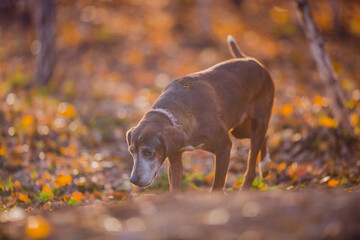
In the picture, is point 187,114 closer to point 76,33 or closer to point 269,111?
point 269,111

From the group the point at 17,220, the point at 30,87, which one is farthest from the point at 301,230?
the point at 30,87

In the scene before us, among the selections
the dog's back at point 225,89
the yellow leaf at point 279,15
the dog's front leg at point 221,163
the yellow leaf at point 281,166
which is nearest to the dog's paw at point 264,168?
the yellow leaf at point 281,166

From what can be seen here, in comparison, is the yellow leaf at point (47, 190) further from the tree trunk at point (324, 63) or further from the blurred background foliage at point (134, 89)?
the tree trunk at point (324, 63)

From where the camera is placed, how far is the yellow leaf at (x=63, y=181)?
5.44 metres

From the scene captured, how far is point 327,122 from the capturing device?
6910 millimetres

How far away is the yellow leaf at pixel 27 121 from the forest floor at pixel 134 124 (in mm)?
33

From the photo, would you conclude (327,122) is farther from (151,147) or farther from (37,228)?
(37,228)

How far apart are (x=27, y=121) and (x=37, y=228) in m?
5.12

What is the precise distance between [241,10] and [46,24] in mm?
9693

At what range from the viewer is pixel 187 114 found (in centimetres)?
470

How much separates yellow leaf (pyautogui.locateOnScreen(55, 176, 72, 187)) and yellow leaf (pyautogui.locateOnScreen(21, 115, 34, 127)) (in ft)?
6.24

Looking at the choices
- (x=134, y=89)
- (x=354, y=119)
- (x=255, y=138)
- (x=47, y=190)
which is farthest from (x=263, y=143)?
(x=134, y=89)

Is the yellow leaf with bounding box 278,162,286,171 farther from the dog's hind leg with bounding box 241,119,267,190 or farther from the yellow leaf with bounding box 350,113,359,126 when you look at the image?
the yellow leaf with bounding box 350,113,359,126

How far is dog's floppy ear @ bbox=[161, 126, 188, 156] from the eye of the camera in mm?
4355
